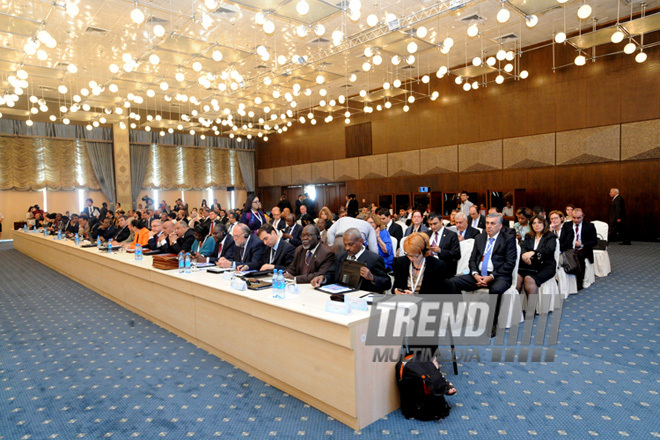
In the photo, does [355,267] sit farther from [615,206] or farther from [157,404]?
[615,206]

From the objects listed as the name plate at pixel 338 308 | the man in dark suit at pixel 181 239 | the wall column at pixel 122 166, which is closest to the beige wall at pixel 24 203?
the wall column at pixel 122 166

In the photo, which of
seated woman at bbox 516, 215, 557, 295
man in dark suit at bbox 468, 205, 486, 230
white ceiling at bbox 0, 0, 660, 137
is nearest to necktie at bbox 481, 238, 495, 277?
seated woman at bbox 516, 215, 557, 295

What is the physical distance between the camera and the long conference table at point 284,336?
2.81 m

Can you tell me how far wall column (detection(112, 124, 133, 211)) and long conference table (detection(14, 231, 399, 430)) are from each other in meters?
14.4

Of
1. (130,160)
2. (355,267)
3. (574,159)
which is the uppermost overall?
(130,160)

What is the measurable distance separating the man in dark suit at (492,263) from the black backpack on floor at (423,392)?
1.87 m

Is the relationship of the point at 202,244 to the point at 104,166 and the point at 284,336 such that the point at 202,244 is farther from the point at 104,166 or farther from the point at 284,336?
the point at 104,166

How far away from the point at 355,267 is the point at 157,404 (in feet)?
6.63

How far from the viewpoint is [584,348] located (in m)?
4.03

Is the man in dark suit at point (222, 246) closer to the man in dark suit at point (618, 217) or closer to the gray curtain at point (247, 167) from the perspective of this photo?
the man in dark suit at point (618, 217)

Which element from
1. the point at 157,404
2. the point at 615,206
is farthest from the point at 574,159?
the point at 157,404

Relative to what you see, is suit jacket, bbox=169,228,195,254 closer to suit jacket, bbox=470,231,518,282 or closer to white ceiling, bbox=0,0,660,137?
white ceiling, bbox=0,0,660,137

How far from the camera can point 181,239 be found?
263 inches

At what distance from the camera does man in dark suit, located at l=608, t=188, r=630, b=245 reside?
10.1 m
